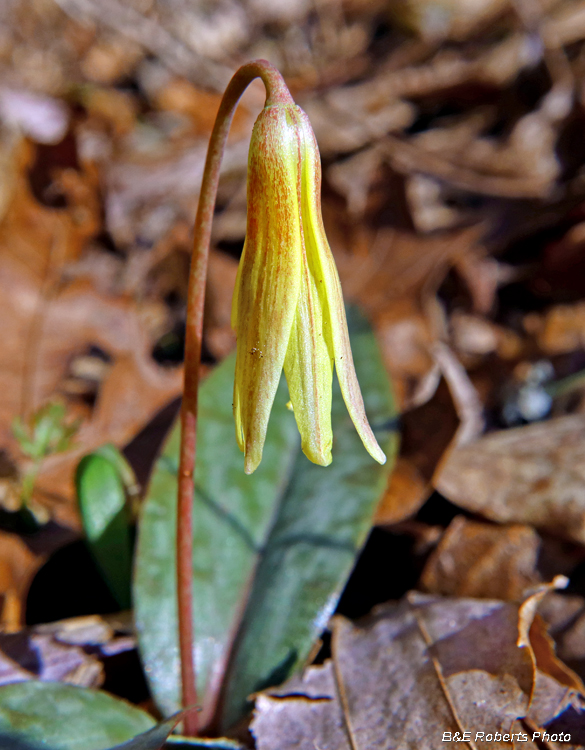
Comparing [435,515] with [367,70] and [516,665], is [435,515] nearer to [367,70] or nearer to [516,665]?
[516,665]

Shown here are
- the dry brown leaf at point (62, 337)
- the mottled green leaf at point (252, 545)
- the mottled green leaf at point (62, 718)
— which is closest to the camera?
the mottled green leaf at point (62, 718)

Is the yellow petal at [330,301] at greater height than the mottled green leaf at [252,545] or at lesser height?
greater

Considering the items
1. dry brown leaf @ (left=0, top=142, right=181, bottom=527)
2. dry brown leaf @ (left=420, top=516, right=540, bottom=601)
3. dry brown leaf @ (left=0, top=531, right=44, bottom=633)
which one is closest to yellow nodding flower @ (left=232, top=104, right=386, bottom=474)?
dry brown leaf @ (left=420, top=516, right=540, bottom=601)

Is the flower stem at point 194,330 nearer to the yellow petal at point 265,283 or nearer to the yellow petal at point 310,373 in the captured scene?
the yellow petal at point 265,283

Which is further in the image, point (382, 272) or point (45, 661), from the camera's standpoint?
point (382, 272)

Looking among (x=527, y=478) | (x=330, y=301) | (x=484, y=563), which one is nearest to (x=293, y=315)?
(x=330, y=301)

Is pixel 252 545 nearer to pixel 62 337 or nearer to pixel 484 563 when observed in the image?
pixel 484 563

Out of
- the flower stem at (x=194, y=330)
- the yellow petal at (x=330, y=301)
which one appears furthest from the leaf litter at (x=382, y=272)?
the yellow petal at (x=330, y=301)

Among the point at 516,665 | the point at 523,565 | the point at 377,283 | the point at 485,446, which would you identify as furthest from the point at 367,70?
the point at 516,665
